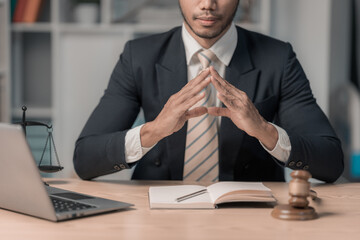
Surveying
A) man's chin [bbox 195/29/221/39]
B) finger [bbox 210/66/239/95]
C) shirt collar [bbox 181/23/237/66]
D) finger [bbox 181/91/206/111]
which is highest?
man's chin [bbox 195/29/221/39]

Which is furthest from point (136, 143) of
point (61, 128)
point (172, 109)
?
point (61, 128)

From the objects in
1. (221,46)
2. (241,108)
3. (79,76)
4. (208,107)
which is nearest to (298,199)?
(241,108)

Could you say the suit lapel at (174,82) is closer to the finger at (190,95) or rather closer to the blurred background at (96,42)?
the finger at (190,95)

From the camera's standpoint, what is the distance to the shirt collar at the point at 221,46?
6.68ft

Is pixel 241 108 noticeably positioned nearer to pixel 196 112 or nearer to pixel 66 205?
pixel 196 112

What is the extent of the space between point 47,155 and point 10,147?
257 cm

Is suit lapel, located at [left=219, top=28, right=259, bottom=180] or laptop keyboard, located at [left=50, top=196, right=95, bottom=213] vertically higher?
suit lapel, located at [left=219, top=28, right=259, bottom=180]

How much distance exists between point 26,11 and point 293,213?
9.17 ft

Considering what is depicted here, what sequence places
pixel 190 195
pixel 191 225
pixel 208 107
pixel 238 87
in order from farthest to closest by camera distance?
pixel 238 87, pixel 208 107, pixel 190 195, pixel 191 225

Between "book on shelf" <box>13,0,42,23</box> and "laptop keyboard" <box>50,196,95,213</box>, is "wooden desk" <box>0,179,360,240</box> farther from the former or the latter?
"book on shelf" <box>13,0,42,23</box>

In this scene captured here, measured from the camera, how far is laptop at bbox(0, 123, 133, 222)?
1.14 metres

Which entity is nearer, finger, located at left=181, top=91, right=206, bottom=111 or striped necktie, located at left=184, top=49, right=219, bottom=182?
finger, located at left=181, top=91, right=206, bottom=111

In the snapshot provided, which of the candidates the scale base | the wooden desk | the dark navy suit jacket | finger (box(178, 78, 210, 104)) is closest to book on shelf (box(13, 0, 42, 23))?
the dark navy suit jacket

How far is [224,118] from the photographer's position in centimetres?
195
